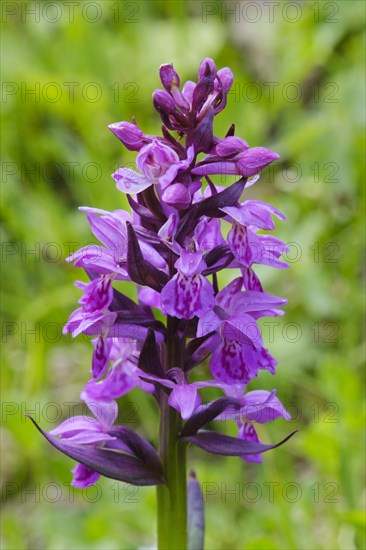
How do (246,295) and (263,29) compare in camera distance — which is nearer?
(246,295)

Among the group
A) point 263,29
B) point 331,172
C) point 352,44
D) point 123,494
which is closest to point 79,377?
point 123,494

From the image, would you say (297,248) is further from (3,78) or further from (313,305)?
(3,78)

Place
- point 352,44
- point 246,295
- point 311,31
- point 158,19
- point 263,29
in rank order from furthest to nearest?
point 263,29, point 158,19, point 352,44, point 311,31, point 246,295

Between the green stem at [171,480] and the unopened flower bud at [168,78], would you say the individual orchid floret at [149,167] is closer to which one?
the unopened flower bud at [168,78]

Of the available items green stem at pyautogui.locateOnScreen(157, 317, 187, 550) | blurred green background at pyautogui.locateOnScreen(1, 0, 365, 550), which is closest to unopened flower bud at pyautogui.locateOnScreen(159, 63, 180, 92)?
green stem at pyautogui.locateOnScreen(157, 317, 187, 550)

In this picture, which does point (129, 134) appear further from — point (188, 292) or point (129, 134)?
point (188, 292)

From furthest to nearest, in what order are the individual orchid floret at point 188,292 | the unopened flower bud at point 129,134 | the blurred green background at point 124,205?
the blurred green background at point 124,205 < the unopened flower bud at point 129,134 < the individual orchid floret at point 188,292

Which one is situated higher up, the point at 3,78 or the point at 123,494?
the point at 3,78

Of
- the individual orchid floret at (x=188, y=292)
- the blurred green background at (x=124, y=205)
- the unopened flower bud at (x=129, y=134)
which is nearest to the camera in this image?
the individual orchid floret at (x=188, y=292)

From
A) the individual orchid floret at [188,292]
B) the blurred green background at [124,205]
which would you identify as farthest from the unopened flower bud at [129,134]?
the blurred green background at [124,205]
